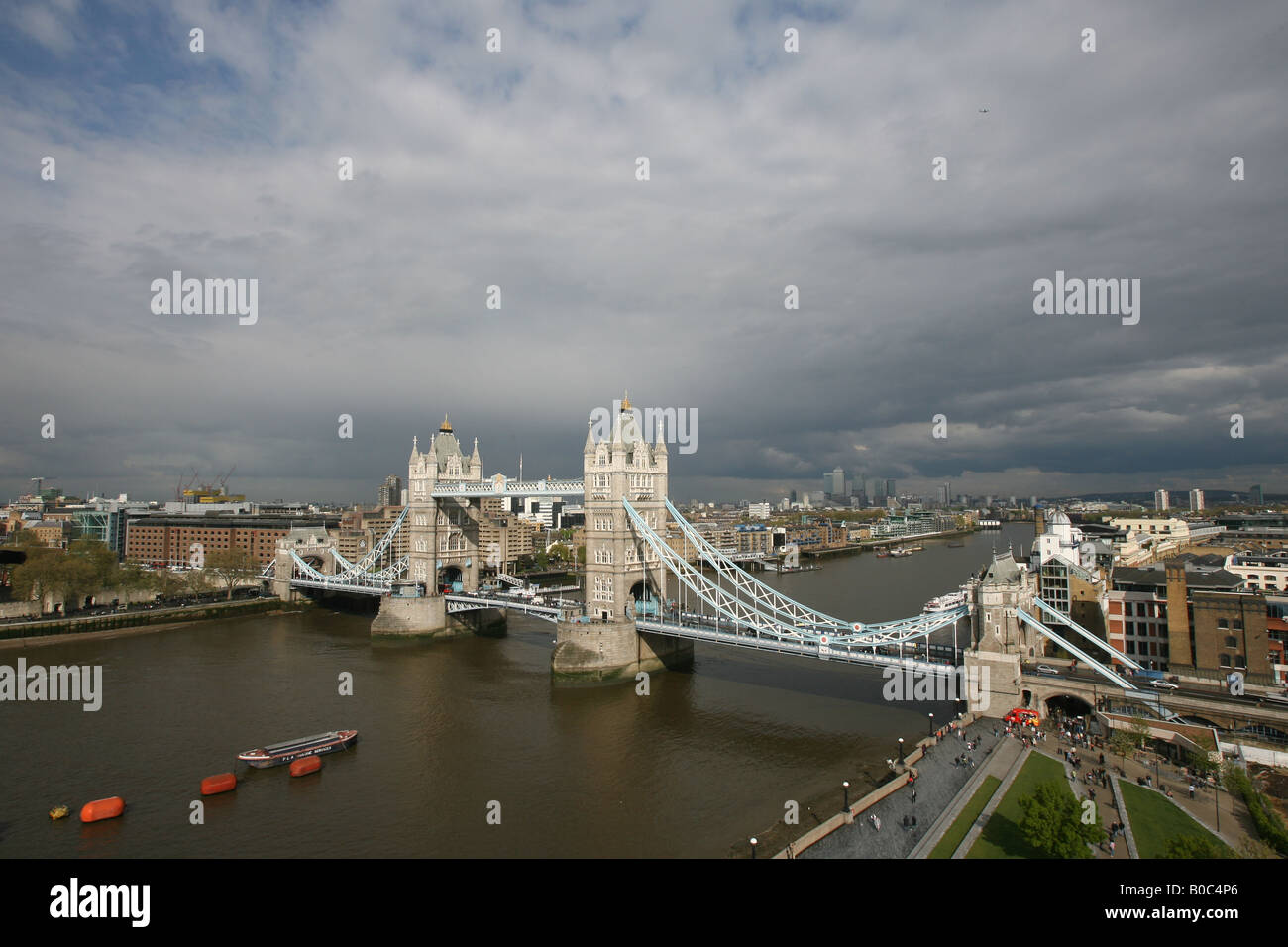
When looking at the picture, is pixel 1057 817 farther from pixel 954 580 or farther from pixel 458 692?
pixel 954 580

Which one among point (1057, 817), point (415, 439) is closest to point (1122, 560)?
point (1057, 817)

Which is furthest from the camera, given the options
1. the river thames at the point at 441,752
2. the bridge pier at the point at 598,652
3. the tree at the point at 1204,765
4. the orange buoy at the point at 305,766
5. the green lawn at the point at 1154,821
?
the bridge pier at the point at 598,652

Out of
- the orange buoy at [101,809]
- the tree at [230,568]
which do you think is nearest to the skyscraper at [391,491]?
the tree at [230,568]

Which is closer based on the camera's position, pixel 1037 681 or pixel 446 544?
pixel 1037 681

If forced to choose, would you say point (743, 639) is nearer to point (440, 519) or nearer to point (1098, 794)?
point (1098, 794)

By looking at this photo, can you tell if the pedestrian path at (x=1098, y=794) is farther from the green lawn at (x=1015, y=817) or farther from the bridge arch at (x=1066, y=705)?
the bridge arch at (x=1066, y=705)

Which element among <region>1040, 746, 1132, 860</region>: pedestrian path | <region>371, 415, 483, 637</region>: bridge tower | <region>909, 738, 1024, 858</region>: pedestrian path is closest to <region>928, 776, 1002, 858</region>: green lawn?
<region>909, 738, 1024, 858</region>: pedestrian path
